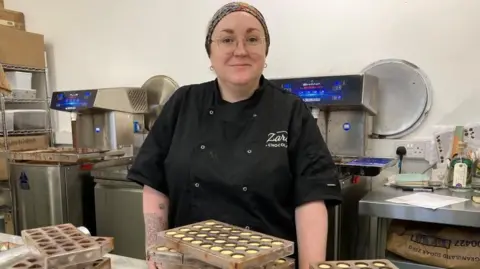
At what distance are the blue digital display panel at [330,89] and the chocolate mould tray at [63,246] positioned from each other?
1435 mm

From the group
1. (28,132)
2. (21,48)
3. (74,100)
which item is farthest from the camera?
(28,132)

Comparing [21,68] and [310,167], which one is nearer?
[310,167]

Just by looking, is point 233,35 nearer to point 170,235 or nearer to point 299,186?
point 299,186

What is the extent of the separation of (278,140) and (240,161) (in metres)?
0.13

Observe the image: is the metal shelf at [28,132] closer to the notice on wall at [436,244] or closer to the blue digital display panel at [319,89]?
the blue digital display panel at [319,89]

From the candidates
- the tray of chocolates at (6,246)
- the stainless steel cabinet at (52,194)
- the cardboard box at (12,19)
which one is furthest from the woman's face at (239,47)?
the cardboard box at (12,19)

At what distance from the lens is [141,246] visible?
253cm

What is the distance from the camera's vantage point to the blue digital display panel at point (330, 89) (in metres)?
2.18

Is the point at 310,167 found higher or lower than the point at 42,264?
higher

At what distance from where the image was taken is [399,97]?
2.39 meters

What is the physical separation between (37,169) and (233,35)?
2127 mm

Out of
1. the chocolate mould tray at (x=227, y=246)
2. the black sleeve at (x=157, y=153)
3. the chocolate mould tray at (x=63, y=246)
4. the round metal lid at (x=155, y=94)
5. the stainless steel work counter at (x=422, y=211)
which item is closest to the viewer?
the chocolate mould tray at (x=227, y=246)

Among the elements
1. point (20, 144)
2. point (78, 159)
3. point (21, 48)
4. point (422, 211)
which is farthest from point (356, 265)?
point (21, 48)

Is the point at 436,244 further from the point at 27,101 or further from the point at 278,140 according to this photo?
the point at 27,101
